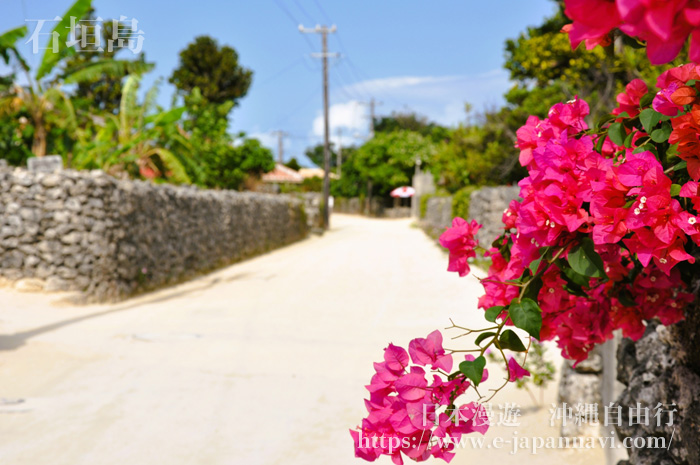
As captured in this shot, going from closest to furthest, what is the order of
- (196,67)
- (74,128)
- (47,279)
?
1. (47,279)
2. (74,128)
3. (196,67)

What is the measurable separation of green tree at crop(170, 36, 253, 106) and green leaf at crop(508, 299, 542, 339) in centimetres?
3318

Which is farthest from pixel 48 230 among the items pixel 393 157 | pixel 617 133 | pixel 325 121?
pixel 393 157

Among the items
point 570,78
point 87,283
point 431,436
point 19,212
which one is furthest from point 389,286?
point 570,78

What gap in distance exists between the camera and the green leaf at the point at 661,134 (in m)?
1.17

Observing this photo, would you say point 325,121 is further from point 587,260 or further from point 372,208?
point 587,260

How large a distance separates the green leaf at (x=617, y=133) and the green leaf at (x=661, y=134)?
95 mm

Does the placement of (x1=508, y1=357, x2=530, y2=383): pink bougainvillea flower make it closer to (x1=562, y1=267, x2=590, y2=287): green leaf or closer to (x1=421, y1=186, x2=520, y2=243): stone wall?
(x1=562, y1=267, x2=590, y2=287): green leaf

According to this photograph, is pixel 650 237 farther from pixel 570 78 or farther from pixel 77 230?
pixel 570 78

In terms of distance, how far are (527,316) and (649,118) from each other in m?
0.53

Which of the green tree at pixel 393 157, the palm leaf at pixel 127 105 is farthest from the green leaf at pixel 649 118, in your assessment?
the green tree at pixel 393 157

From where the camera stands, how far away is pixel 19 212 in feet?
25.3

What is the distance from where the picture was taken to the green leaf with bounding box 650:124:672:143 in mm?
1167

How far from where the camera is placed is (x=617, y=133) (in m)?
1.30

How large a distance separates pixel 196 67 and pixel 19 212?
1070 inches
